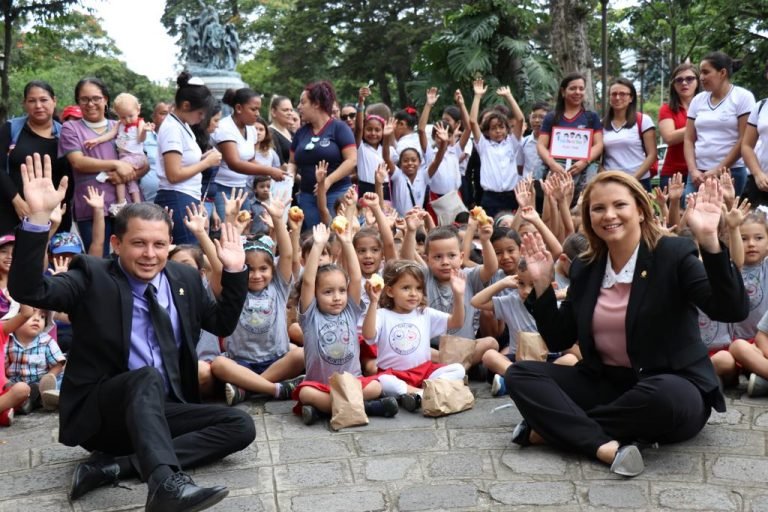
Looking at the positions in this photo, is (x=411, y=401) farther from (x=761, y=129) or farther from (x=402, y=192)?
(x=402, y=192)

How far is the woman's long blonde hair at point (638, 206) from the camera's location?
4582 mm

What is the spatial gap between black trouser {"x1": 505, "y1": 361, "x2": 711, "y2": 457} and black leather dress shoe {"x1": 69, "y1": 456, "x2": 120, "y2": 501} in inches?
76.7

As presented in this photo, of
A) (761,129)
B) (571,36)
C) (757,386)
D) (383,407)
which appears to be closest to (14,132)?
(383,407)

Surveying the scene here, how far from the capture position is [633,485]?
4.16 meters

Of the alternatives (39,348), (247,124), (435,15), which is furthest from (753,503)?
(435,15)

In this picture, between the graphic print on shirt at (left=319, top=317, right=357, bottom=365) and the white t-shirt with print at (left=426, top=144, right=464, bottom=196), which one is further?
the white t-shirt with print at (left=426, top=144, right=464, bottom=196)

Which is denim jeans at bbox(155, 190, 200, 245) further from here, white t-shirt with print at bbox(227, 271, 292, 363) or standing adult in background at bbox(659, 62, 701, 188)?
standing adult in background at bbox(659, 62, 701, 188)

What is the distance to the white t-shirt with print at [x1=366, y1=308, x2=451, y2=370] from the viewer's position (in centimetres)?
580

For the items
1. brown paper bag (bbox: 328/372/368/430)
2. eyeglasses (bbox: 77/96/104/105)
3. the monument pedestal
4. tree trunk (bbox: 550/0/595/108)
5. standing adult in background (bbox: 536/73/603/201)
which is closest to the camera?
brown paper bag (bbox: 328/372/368/430)

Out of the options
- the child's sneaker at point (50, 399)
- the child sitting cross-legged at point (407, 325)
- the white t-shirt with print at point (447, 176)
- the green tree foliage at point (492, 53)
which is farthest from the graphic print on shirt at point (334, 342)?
the green tree foliage at point (492, 53)

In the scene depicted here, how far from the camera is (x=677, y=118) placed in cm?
833

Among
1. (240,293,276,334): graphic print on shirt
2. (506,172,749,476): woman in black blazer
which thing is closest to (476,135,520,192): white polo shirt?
(240,293,276,334): graphic print on shirt

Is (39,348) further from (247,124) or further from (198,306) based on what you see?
(247,124)

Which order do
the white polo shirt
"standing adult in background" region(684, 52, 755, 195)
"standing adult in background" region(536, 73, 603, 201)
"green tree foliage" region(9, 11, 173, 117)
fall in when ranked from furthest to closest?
"green tree foliage" region(9, 11, 173, 117)
the white polo shirt
"standing adult in background" region(536, 73, 603, 201)
"standing adult in background" region(684, 52, 755, 195)
